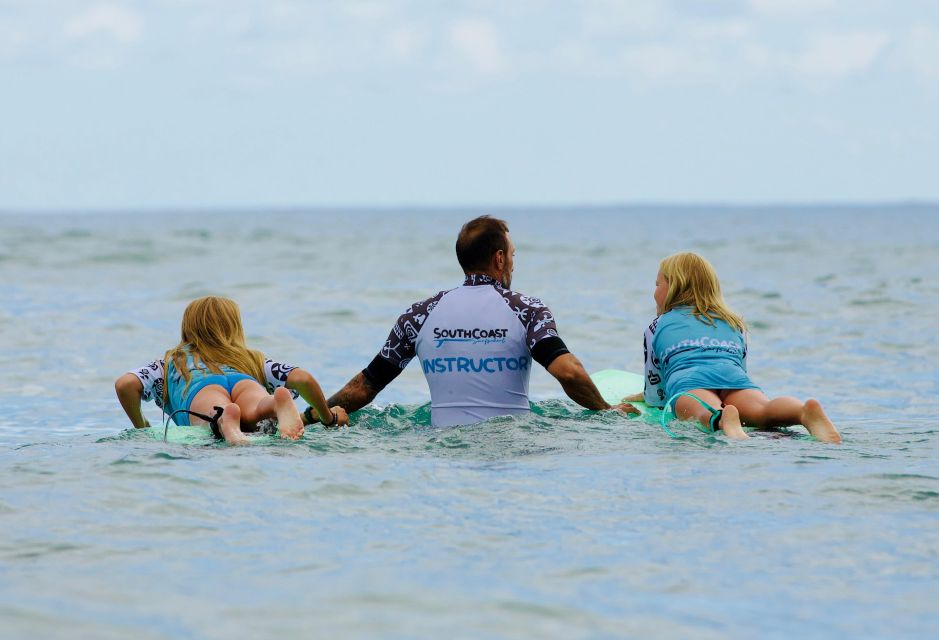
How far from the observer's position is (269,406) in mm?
6871

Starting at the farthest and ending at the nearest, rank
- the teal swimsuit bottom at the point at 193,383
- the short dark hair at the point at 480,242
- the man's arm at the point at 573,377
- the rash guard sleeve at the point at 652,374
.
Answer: the rash guard sleeve at the point at 652,374, the teal swimsuit bottom at the point at 193,383, the short dark hair at the point at 480,242, the man's arm at the point at 573,377

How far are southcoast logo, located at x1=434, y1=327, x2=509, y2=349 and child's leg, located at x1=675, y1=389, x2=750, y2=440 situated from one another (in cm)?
111

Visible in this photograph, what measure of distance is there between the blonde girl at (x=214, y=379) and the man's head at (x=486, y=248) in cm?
117

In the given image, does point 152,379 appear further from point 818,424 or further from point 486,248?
point 818,424

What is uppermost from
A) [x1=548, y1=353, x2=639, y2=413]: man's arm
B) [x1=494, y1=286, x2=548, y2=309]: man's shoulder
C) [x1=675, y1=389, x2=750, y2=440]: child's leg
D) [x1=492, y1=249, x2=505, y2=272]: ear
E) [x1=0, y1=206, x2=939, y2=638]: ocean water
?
[x1=492, y1=249, x2=505, y2=272]: ear

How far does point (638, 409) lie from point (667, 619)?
12.0ft

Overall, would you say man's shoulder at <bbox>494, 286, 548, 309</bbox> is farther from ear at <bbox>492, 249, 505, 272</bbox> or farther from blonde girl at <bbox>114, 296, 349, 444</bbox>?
blonde girl at <bbox>114, 296, 349, 444</bbox>

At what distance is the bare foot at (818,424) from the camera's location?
21.7 feet

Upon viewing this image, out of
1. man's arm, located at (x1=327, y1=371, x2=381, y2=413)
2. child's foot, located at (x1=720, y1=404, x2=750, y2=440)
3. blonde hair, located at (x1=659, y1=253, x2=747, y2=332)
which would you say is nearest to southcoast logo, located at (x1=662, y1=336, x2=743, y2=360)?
blonde hair, located at (x1=659, y1=253, x2=747, y2=332)

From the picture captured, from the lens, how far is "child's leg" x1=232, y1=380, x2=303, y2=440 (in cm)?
661

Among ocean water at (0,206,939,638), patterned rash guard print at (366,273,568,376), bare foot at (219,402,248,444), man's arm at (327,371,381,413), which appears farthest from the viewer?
man's arm at (327,371,381,413)

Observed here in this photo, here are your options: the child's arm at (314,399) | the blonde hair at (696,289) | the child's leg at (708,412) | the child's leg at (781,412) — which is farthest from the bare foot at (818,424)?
the child's arm at (314,399)

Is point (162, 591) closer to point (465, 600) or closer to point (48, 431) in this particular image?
point (465, 600)

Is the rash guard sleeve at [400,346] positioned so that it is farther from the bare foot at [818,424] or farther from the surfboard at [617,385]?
the bare foot at [818,424]
